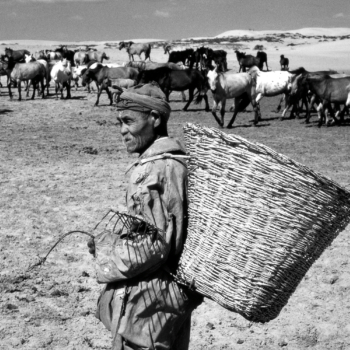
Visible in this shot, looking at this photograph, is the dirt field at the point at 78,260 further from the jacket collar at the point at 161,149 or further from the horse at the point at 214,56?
the horse at the point at 214,56

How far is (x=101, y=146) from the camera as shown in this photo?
432 inches

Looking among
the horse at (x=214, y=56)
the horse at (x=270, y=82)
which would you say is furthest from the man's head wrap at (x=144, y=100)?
the horse at (x=214, y=56)

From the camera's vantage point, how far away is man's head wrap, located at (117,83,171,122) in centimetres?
218

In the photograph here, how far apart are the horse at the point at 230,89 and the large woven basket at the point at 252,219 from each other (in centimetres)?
1211

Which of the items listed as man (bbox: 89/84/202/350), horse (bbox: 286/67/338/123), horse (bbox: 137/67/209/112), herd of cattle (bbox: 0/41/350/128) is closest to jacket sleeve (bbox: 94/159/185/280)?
man (bbox: 89/84/202/350)

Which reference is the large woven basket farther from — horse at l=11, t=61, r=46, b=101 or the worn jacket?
horse at l=11, t=61, r=46, b=101

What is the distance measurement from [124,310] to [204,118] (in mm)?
14304

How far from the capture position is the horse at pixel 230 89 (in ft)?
47.0

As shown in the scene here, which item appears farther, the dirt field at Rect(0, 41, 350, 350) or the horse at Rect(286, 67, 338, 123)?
the horse at Rect(286, 67, 338, 123)

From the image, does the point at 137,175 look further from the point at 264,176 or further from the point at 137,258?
the point at 264,176

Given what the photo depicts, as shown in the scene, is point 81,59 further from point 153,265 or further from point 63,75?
point 153,265

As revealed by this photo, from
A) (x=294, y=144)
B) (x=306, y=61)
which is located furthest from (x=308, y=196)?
(x=306, y=61)

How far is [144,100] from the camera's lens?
2182 mm

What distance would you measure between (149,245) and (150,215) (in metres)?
0.12
